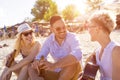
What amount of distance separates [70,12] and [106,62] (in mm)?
77307

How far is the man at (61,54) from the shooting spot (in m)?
5.27

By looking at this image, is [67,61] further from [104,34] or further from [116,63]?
[116,63]

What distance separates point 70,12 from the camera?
81250 mm

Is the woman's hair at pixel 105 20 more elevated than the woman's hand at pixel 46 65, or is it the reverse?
the woman's hair at pixel 105 20

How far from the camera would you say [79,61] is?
5.42 meters

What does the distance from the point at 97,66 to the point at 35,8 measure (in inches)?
3250

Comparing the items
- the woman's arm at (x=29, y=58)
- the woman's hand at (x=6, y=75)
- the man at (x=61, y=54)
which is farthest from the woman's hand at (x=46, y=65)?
the woman's hand at (x=6, y=75)

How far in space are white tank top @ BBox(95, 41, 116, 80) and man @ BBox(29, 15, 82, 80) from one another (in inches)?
33.9

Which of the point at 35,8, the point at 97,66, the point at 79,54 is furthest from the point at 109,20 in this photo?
the point at 35,8

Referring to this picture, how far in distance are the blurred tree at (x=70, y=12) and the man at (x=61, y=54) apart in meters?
73.7

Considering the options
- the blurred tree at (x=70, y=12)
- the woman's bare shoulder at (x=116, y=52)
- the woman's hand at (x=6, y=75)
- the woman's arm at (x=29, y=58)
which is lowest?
the blurred tree at (x=70, y=12)

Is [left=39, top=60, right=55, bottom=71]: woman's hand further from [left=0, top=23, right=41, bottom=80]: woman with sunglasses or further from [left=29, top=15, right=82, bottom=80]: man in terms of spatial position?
[left=0, top=23, right=41, bottom=80]: woman with sunglasses

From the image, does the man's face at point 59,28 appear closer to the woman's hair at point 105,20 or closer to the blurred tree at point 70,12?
the woman's hair at point 105,20

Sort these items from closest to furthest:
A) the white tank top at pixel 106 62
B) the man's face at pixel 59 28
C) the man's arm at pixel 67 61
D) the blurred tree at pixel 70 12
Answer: the white tank top at pixel 106 62
the man's arm at pixel 67 61
the man's face at pixel 59 28
the blurred tree at pixel 70 12
